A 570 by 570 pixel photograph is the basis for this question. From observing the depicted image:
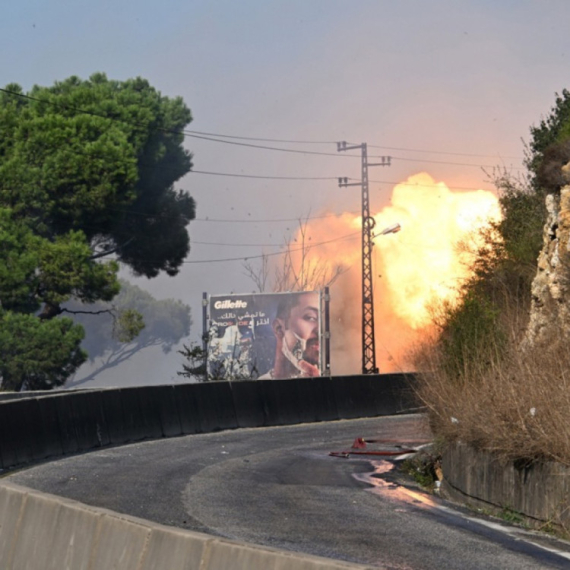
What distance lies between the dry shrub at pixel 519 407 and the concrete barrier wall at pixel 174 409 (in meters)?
2.42

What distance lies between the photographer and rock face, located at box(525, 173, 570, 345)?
25656mm

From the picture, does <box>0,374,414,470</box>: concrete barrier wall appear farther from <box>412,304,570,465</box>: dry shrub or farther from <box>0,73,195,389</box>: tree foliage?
<box>0,73,195,389</box>: tree foliage

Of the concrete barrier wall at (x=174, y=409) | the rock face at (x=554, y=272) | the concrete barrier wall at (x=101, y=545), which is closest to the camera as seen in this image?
the concrete barrier wall at (x=101, y=545)

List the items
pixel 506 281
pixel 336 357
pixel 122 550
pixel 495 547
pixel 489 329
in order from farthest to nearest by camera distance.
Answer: pixel 336 357 < pixel 506 281 < pixel 489 329 < pixel 495 547 < pixel 122 550

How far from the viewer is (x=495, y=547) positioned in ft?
39.9

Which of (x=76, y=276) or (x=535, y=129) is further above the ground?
(x=535, y=129)

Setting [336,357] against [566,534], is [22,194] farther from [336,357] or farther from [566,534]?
[336,357]

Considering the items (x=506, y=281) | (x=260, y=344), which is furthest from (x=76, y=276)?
(x=506, y=281)

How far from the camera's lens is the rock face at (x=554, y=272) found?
84.2 feet

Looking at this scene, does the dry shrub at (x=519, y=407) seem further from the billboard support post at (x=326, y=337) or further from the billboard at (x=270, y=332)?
the billboard at (x=270, y=332)

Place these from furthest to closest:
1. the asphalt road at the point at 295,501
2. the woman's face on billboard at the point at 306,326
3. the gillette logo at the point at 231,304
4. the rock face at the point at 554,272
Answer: the gillette logo at the point at 231,304, the woman's face on billboard at the point at 306,326, the rock face at the point at 554,272, the asphalt road at the point at 295,501

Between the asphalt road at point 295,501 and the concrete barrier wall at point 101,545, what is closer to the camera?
the concrete barrier wall at point 101,545

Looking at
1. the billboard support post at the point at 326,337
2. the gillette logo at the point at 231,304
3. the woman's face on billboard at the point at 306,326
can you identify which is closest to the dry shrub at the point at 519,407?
the billboard support post at the point at 326,337

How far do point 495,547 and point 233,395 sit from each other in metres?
20.2
